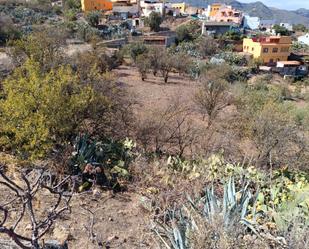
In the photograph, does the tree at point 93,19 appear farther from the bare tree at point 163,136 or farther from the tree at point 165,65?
the bare tree at point 163,136

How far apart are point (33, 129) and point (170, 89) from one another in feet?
54.5

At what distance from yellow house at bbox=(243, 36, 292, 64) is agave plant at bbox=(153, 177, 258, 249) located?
37117 millimetres

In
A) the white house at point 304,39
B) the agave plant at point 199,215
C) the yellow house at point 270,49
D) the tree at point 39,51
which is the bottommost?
the white house at point 304,39

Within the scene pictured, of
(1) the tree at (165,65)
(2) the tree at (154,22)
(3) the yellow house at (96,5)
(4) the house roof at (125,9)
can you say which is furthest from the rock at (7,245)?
(3) the yellow house at (96,5)

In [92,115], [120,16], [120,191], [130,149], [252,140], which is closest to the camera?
[120,191]

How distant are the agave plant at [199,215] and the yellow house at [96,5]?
57.0 m

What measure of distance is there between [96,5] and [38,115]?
184 feet

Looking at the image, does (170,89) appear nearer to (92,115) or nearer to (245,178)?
(92,115)

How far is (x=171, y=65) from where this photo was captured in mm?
26578

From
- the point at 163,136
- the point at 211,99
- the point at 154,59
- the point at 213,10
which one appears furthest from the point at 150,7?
the point at 163,136

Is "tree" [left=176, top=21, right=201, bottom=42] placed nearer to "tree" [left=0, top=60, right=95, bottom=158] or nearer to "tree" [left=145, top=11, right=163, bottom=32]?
"tree" [left=145, top=11, right=163, bottom=32]

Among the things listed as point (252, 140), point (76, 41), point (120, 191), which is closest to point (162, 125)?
point (252, 140)

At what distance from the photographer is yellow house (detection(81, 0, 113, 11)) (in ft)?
189

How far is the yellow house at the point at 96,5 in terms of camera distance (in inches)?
2263
